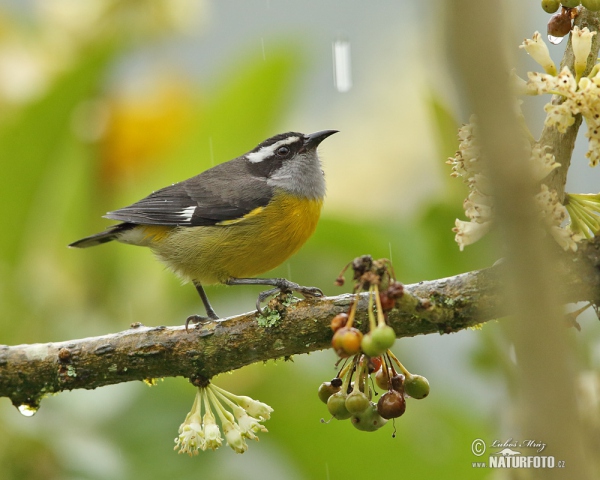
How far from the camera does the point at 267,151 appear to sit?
16.6 ft

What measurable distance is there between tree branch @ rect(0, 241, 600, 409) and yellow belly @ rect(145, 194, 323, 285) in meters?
1.19

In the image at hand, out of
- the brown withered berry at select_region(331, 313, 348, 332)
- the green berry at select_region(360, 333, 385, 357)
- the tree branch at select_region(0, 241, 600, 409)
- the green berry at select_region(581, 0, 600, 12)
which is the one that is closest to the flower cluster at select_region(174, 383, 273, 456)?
the tree branch at select_region(0, 241, 600, 409)

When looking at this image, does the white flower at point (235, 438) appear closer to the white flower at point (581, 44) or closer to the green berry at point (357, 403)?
the green berry at point (357, 403)

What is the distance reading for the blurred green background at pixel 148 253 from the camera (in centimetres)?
375

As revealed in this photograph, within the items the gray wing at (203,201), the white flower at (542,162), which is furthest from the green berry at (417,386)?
the gray wing at (203,201)

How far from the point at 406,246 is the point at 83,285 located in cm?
195

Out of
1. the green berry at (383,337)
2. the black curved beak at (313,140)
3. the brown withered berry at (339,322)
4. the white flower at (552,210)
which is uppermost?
the black curved beak at (313,140)

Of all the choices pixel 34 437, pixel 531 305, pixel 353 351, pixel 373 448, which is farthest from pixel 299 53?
pixel 531 305

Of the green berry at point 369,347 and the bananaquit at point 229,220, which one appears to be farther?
the bananaquit at point 229,220

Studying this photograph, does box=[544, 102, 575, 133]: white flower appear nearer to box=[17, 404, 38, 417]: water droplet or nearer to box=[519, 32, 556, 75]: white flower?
box=[519, 32, 556, 75]: white flower

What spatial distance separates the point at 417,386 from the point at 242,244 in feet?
7.08

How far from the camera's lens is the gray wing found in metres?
4.45

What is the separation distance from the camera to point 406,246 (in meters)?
3.73
